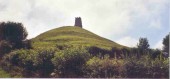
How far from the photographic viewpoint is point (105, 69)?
54.3 ft

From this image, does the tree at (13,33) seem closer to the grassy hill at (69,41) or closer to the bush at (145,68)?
the grassy hill at (69,41)

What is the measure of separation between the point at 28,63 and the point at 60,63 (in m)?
2.69

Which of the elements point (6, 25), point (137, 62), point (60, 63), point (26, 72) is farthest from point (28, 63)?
point (6, 25)

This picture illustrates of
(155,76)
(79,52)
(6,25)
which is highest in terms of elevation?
(6,25)

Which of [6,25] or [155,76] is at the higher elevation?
[6,25]

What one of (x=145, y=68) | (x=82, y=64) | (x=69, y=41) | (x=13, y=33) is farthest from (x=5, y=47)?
(x=69, y=41)

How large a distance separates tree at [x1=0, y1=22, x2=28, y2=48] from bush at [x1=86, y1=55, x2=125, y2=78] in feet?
28.3

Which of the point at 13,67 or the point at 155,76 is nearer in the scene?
the point at 155,76

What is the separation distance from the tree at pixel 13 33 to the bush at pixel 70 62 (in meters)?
6.74

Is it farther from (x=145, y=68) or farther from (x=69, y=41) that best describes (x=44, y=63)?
(x=69, y=41)

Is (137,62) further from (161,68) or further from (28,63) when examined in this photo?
(28,63)

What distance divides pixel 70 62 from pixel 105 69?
2.03 metres

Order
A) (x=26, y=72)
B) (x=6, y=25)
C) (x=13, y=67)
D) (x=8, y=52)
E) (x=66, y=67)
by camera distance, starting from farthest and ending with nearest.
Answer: (x=6, y=25) → (x=8, y=52) → (x=13, y=67) → (x=26, y=72) → (x=66, y=67)

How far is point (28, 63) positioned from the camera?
778 inches
